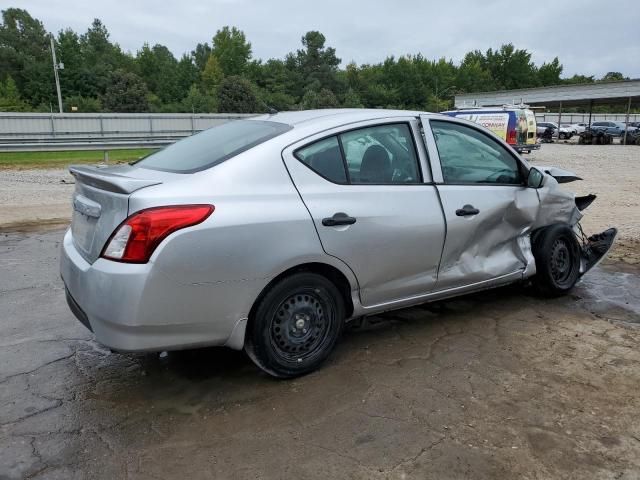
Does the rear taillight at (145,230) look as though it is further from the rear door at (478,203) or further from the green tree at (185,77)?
the green tree at (185,77)

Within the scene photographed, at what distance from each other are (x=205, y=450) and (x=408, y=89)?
91.2m

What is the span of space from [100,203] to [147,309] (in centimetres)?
72

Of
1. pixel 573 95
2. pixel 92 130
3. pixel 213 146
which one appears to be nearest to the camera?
pixel 213 146

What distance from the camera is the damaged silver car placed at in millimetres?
2934

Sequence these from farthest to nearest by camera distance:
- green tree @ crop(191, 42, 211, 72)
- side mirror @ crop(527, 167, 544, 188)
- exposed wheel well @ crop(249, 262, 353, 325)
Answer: green tree @ crop(191, 42, 211, 72) < side mirror @ crop(527, 167, 544, 188) < exposed wheel well @ crop(249, 262, 353, 325)

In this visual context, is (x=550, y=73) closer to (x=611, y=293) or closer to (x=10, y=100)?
(x=10, y=100)

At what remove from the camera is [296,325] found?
11.2 ft

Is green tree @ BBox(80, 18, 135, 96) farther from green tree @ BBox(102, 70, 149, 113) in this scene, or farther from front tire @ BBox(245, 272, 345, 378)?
front tire @ BBox(245, 272, 345, 378)

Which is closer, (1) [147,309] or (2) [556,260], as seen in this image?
(1) [147,309]

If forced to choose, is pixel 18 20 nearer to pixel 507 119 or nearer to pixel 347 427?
pixel 507 119

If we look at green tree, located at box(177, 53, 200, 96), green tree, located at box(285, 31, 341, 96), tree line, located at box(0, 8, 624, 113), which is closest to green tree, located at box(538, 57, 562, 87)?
tree line, located at box(0, 8, 624, 113)

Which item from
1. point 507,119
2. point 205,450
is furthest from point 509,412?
point 507,119

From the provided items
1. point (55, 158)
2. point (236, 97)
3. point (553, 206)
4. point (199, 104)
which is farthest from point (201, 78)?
point (553, 206)

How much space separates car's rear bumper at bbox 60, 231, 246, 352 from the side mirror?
9.13ft
